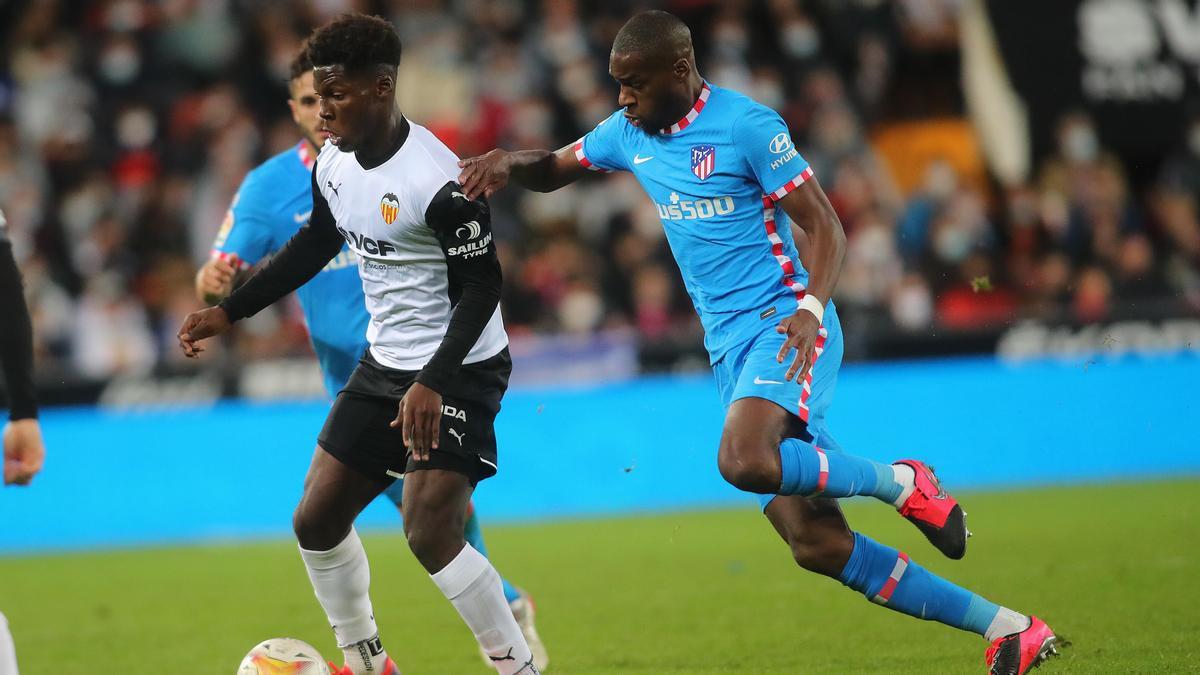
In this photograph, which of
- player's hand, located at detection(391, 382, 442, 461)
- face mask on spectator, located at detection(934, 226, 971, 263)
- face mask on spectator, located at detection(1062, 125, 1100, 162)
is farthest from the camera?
face mask on spectator, located at detection(1062, 125, 1100, 162)

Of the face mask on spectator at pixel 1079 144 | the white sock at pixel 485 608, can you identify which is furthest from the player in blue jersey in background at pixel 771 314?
the face mask on spectator at pixel 1079 144

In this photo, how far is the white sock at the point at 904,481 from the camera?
550 centimetres

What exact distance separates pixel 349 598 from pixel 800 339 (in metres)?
1.96

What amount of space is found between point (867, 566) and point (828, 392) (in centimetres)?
67

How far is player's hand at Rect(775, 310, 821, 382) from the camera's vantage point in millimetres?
5234

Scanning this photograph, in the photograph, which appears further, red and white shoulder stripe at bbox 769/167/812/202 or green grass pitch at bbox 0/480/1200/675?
green grass pitch at bbox 0/480/1200/675

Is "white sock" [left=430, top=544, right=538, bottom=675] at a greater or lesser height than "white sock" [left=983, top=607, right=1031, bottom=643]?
greater

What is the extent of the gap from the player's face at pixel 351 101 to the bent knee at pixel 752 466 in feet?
5.51

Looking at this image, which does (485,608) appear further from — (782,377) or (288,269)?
(288,269)

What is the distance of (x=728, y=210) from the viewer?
5.67 m

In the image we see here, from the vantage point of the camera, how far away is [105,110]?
627 inches

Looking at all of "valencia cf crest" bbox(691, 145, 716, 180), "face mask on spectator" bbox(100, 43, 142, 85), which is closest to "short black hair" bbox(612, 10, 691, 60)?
"valencia cf crest" bbox(691, 145, 716, 180)

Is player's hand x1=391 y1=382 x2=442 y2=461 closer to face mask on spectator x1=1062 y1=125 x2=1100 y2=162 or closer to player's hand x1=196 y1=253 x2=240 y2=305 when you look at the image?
player's hand x1=196 y1=253 x2=240 y2=305

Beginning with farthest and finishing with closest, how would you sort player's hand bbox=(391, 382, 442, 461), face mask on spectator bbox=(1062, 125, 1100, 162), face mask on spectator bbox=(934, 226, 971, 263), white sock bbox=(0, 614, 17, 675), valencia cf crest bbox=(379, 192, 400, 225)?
face mask on spectator bbox=(1062, 125, 1100, 162), face mask on spectator bbox=(934, 226, 971, 263), valencia cf crest bbox=(379, 192, 400, 225), player's hand bbox=(391, 382, 442, 461), white sock bbox=(0, 614, 17, 675)
